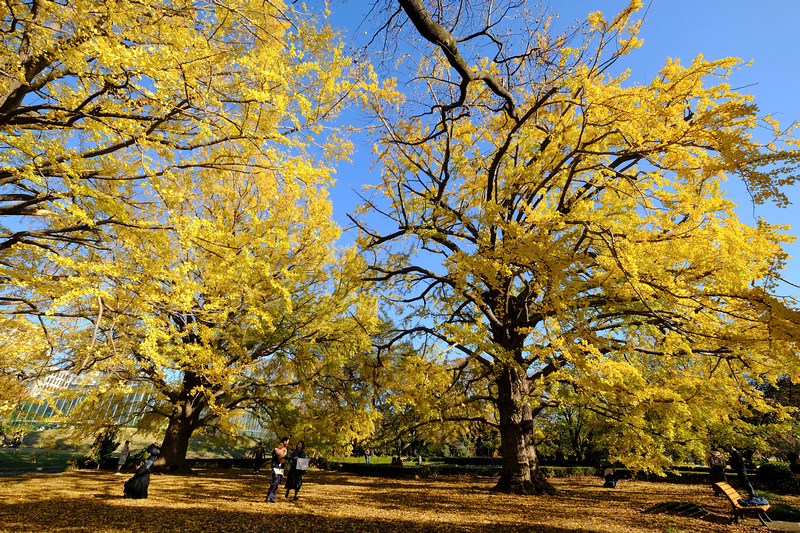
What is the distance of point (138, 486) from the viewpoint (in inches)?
270

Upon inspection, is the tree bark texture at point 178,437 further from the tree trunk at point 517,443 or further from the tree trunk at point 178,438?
the tree trunk at point 517,443

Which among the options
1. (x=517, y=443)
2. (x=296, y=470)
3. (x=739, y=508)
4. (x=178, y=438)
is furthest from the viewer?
(x=178, y=438)

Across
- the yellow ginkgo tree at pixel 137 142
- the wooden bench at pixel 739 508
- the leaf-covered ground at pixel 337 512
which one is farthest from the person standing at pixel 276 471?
the wooden bench at pixel 739 508

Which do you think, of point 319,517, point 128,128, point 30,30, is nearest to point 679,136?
point 128,128

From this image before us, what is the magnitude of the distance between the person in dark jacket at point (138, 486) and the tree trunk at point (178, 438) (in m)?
4.59

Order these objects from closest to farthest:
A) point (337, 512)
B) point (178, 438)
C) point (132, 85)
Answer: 1. point (132, 85)
2. point (337, 512)
3. point (178, 438)

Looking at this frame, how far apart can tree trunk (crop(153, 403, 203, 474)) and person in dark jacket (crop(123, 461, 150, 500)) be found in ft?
15.1

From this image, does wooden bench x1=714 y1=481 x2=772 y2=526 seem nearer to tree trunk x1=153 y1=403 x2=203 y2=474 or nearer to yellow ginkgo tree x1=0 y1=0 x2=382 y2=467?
yellow ginkgo tree x1=0 y1=0 x2=382 y2=467

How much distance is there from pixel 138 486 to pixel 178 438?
5694 millimetres

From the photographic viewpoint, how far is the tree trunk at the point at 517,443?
26.7 feet

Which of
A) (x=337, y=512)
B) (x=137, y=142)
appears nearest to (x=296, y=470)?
(x=337, y=512)

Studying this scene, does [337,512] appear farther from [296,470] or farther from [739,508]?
[739,508]

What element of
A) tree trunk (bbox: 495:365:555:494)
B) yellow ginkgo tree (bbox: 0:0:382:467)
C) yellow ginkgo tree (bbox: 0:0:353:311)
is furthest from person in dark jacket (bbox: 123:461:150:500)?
A: tree trunk (bbox: 495:365:555:494)

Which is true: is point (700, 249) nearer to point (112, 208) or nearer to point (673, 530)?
point (673, 530)
